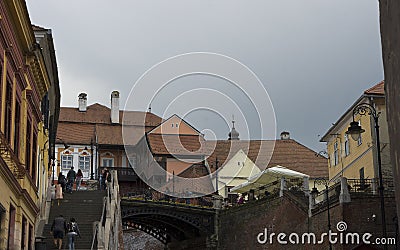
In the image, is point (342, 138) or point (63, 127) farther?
point (63, 127)

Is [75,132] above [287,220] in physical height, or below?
above

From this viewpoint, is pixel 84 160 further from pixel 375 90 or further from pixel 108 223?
pixel 108 223

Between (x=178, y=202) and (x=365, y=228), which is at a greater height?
(x=178, y=202)

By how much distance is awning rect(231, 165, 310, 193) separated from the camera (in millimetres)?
46616

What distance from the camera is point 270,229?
4275 cm

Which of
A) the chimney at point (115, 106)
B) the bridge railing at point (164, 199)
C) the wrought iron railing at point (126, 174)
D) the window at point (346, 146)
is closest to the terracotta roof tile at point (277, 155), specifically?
the wrought iron railing at point (126, 174)

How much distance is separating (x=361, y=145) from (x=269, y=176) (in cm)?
776

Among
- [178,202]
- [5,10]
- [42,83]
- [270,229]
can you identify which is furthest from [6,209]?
[178,202]

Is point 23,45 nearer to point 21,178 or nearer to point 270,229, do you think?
point 21,178

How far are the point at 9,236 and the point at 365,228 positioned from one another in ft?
60.7

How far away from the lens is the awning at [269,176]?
153 ft

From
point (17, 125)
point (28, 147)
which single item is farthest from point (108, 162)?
point (17, 125)

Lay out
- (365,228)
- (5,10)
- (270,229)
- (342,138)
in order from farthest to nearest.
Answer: (342,138), (270,229), (365,228), (5,10)

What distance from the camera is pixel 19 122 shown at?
827 inches
